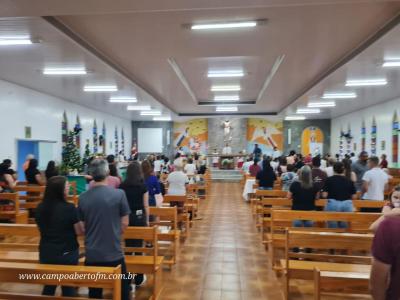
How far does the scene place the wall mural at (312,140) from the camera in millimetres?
20844

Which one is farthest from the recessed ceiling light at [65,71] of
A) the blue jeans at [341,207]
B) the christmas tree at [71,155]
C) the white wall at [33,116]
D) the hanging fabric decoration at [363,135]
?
the hanging fabric decoration at [363,135]

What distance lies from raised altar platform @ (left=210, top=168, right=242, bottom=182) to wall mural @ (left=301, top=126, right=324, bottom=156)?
17.8 ft

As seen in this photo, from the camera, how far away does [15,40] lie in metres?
5.41

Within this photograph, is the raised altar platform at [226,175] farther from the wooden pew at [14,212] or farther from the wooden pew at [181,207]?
the wooden pew at [14,212]

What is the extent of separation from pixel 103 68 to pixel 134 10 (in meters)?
3.42

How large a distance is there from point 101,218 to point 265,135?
63.1ft

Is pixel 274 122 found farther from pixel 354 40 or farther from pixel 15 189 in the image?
pixel 15 189

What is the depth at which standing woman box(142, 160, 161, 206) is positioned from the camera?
491 centimetres

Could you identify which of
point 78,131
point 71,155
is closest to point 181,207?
point 71,155

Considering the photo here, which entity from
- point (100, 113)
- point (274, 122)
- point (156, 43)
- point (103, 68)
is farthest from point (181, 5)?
point (274, 122)

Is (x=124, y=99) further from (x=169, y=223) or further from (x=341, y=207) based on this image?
(x=341, y=207)

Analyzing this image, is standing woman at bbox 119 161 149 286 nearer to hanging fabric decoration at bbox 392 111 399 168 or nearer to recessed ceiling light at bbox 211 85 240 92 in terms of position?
recessed ceiling light at bbox 211 85 240 92

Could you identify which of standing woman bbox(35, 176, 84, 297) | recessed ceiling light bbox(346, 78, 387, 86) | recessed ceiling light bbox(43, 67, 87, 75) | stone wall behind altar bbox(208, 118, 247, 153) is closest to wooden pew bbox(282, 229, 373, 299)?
standing woman bbox(35, 176, 84, 297)

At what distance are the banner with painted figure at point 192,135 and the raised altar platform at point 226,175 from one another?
12.3ft
